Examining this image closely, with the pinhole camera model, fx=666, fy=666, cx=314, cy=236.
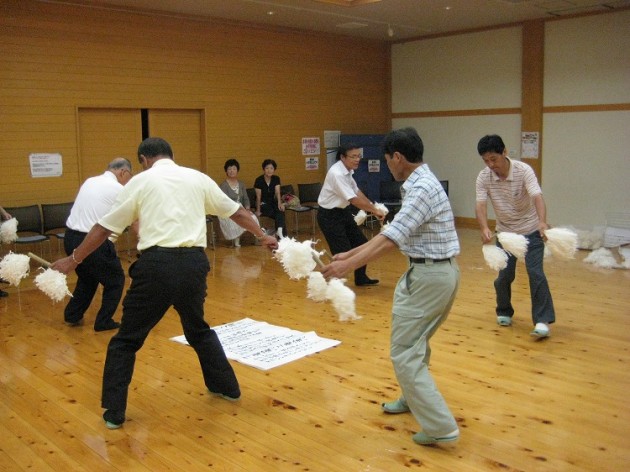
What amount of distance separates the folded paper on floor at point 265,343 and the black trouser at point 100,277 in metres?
0.77

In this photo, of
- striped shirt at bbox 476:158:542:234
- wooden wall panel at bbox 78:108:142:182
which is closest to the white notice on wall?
wooden wall panel at bbox 78:108:142:182

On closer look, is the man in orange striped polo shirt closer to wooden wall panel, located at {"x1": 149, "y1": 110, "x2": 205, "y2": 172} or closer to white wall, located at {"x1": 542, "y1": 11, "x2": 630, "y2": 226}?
white wall, located at {"x1": 542, "y1": 11, "x2": 630, "y2": 226}

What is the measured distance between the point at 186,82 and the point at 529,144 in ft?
19.2

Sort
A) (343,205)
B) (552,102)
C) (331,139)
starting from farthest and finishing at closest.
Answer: (331,139) → (552,102) → (343,205)

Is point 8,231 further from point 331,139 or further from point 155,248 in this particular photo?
point 331,139

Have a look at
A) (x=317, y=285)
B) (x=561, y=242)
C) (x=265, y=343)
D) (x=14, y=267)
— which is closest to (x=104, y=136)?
(x=14, y=267)

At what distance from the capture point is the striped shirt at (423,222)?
3.16 metres

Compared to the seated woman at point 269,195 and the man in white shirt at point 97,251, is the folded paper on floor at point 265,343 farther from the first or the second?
the seated woman at point 269,195

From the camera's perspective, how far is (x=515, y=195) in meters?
5.31

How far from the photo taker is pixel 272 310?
6.36 meters

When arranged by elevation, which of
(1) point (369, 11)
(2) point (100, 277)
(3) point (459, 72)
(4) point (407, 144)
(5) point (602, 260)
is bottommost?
(5) point (602, 260)

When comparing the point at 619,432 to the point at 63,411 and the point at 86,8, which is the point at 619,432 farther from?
the point at 86,8

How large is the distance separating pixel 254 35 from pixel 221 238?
11.3ft

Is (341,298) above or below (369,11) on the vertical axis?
below
